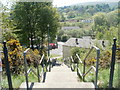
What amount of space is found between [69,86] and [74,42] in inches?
661

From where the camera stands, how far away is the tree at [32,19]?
29.9ft

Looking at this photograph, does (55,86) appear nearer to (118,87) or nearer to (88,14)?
(118,87)

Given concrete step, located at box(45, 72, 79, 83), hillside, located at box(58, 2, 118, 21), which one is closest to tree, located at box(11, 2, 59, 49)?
hillside, located at box(58, 2, 118, 21)

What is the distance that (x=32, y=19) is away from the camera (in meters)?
9.34

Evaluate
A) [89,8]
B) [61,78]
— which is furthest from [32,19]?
[89,8]

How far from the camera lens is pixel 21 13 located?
909cm

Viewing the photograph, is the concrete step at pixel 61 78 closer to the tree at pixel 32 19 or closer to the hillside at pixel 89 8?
the hillside at pixel 89 8

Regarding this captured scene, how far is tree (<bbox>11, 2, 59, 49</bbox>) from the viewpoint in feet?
29.9

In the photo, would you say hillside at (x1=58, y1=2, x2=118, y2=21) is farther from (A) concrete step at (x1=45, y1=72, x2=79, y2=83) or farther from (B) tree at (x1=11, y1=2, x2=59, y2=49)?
(A) concrete step at (x1=45, y1=72, x2=79, y2=83)

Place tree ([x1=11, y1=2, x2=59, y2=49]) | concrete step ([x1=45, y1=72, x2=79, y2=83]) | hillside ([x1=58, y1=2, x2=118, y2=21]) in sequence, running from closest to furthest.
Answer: concrete step ([x1=45, y1=72, x2=79, y2=83]), hillside ([x1=58, y1=2, x2=118, y2=21]), tree ([x1=11, y1=2, x2=59, y2=49])

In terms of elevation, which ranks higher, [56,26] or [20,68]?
[56,26]

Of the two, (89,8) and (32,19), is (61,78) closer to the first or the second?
(32,19)

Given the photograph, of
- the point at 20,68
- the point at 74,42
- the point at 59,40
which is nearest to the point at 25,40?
the point at 20,68

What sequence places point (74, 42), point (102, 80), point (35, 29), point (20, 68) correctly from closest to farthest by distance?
1. point (102, 80)
2. point (20, 68)
3. point (35, 29)
4. point (74, 42)
